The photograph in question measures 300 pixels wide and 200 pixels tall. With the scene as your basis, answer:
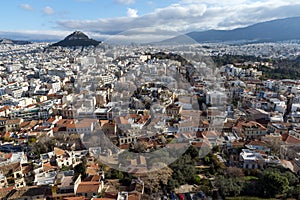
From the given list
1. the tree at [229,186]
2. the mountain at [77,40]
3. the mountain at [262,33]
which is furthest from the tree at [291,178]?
the mountain at [262,33]

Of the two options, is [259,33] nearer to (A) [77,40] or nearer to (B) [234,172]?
(A) [77,40]

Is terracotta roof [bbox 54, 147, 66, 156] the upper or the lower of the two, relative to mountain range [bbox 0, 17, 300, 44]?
lower

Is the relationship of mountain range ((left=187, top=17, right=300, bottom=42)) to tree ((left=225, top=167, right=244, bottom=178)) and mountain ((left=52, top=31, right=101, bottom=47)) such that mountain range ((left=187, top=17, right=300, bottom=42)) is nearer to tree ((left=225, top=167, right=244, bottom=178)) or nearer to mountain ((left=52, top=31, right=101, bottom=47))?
mountain ((left=52, top=31, right=101, bottom=47))

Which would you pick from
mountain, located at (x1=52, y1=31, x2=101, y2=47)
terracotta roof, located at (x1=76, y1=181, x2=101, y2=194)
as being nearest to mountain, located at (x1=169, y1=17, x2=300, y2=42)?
mountain, located at (x1=52, y1=31, x2=101, y2=47)

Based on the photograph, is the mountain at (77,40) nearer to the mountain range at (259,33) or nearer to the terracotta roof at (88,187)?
the mountain range at (259,33)

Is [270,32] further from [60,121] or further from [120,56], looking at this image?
[60,121]

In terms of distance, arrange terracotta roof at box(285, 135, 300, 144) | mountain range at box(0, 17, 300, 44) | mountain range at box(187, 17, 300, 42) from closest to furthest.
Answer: terracotta roof at box(285, 135, 300, 144)
mountain range at box(0, 17, 300, 44)
mountain range at box(187, 17, 300, 42)

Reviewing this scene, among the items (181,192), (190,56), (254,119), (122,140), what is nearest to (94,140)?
(122,140)

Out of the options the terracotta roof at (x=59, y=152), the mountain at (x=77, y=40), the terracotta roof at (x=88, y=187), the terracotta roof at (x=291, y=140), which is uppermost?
the mountain at (x=77, y=40)
